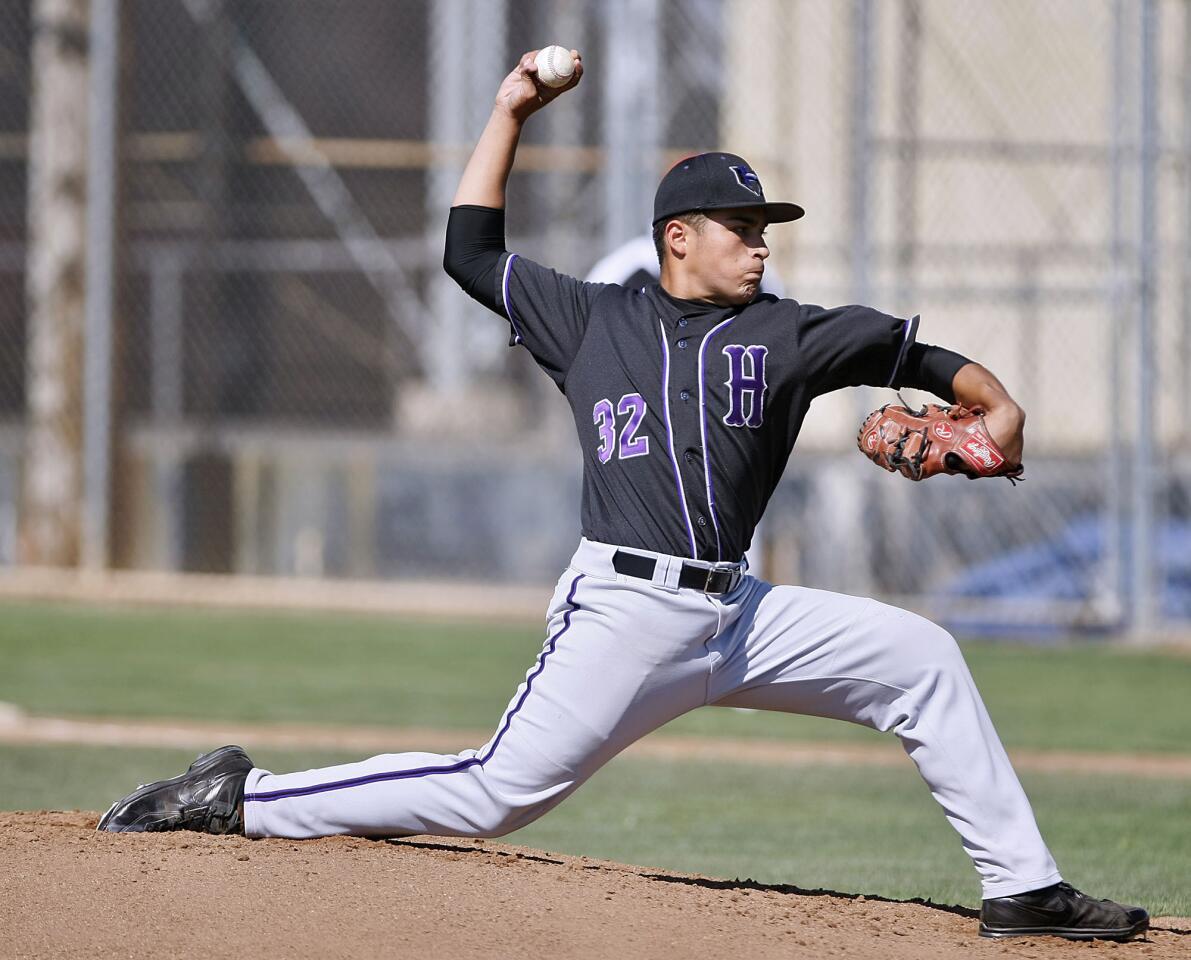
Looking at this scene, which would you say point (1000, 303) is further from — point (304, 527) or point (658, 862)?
point (658, 862)

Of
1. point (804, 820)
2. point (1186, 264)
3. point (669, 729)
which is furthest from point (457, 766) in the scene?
point (1186, 264)

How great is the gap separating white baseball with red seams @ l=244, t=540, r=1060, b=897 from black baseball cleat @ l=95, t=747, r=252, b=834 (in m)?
0.35

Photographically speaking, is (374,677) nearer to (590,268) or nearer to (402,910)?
(590,268)

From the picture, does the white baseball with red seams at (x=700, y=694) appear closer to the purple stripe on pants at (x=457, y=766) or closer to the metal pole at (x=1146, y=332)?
the purple stripe on pants at (x=457, y=766)

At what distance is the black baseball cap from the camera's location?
12.4 feet

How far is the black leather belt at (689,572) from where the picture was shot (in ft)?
12.2

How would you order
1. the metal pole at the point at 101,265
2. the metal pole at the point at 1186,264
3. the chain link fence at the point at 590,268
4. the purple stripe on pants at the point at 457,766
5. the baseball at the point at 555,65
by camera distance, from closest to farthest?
1. the purple stripe on pants at the point at 457,766
2. the baseball at the point at 555,65
3. the chain link fence at the point at 590,268
4. the metal pole at the point at 1186,264
5. the metal pole at the point at 101,265

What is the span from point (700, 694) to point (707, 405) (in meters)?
0.62

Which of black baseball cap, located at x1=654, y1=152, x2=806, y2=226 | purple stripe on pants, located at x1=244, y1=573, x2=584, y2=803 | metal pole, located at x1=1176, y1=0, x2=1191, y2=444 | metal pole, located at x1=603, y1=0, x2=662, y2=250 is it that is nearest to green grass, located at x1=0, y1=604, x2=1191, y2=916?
purple stripe on pants, located at x1=244, y1=573, x2=584, y2=803

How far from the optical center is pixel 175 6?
18.8 m

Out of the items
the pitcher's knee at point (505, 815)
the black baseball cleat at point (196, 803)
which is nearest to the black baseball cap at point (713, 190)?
the pitcher's knee at point (505, 815)

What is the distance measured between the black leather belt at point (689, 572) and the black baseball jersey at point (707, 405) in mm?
30

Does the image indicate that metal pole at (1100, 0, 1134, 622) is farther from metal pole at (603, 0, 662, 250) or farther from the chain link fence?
metal pole at (603, 0, 662, 250)

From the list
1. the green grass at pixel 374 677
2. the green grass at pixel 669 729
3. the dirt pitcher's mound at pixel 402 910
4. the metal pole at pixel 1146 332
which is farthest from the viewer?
the metal pole at pixel 1146 332
